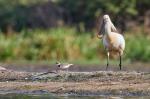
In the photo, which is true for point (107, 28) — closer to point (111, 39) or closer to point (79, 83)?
point (111, 39)

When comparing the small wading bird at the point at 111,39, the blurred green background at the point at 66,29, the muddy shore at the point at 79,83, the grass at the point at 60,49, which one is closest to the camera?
the muddy shore at the point at 79,83

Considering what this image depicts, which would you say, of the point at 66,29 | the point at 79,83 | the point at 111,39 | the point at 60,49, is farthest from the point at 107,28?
the point at 66,29

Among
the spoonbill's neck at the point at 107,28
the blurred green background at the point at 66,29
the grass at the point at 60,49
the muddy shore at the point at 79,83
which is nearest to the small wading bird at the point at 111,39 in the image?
the spoonbill's neck at the point at 107,28

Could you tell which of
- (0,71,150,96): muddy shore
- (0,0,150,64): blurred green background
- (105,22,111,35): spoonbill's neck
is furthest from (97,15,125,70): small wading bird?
(0,0,150,64): blurred green background

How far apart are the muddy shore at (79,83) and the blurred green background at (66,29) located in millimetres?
9313

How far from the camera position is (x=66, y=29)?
30859 millimetres

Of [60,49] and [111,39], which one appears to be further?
[60,49]

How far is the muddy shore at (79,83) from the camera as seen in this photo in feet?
48.8

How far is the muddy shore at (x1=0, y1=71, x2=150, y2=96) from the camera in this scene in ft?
48.8

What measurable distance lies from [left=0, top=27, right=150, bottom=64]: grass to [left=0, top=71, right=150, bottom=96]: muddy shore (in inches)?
402

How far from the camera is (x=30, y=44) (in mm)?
28516

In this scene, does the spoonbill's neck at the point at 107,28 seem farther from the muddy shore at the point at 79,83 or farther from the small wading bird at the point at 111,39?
the muddy shore at the point at 79,83

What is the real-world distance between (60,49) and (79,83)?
1211 centimetres

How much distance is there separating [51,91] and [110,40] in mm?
3249
